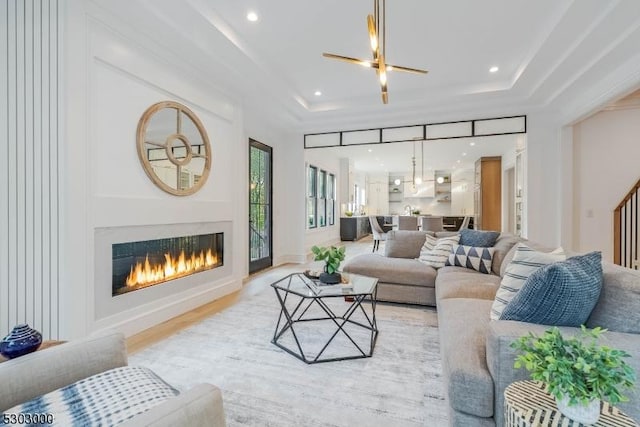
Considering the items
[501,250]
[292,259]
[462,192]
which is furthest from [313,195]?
[462,192]

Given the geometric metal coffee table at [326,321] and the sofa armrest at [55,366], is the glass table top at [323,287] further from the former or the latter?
the sofa armrest at [55,366]

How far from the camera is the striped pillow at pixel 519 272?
73.2 inches

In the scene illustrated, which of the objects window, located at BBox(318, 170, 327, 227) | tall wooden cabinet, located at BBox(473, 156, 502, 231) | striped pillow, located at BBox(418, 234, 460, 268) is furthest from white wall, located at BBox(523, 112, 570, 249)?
window, located at BBox(318, 170, 327, 227)

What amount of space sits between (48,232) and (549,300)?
3.25 m

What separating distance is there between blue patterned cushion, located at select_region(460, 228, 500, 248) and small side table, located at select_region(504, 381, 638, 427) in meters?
2.69

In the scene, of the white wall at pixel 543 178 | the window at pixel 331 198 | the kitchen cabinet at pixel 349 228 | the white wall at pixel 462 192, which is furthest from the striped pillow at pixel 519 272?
the white wall at pixel 462 192

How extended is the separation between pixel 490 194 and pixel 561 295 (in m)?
9.11

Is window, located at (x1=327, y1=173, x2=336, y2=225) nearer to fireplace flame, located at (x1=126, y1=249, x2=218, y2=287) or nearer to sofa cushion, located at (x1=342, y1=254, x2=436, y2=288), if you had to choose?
sofa cushion, located at (x1=342, y1=254, x2=436, y2=288)

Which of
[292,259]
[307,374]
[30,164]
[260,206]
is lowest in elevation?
[307,374]

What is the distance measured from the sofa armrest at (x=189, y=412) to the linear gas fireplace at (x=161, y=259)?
2287 mm

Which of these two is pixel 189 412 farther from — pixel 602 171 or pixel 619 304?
pixel 602 171

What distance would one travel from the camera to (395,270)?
3.65 m

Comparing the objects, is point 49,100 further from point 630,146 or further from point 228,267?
point 630,146

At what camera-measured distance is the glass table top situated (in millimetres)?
2412
